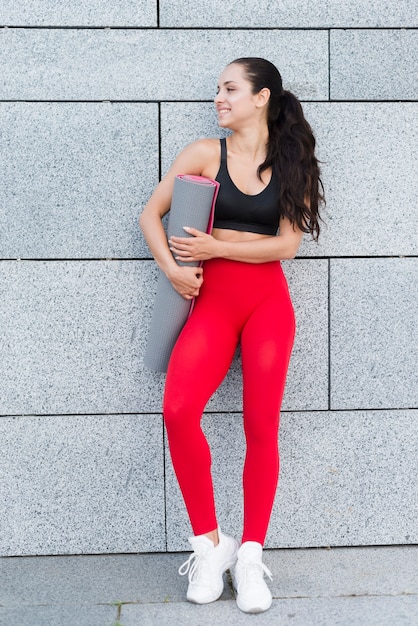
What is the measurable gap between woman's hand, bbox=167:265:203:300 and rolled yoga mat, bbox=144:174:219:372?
36 millimetres

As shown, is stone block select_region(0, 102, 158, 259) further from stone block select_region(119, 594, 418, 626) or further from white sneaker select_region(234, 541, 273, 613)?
stone block select_region(119, 594, 418, 626)

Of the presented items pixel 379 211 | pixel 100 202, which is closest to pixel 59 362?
pixel 100 202

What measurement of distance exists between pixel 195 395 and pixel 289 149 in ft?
4.03

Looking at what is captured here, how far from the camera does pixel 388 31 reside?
3.92 m

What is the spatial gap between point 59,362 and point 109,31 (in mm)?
1696

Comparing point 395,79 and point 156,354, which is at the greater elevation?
point 395,79

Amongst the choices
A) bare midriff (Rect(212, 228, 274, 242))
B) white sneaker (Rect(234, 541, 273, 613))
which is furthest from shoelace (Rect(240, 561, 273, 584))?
bare midriff (Rect(212, 228, 274, 242))

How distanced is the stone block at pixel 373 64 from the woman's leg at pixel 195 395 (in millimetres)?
1379

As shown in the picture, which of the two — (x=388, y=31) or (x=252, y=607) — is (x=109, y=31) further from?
(x=252, y=607)

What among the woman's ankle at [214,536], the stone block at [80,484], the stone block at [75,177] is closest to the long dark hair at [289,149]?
the stone block at [75,177]

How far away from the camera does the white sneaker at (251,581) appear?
10.8 feet

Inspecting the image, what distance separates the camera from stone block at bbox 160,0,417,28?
12.6ft

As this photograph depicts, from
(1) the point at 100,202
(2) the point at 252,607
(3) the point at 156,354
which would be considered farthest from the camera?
(1) the point at 100,202

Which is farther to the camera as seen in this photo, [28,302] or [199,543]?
[28,302]
